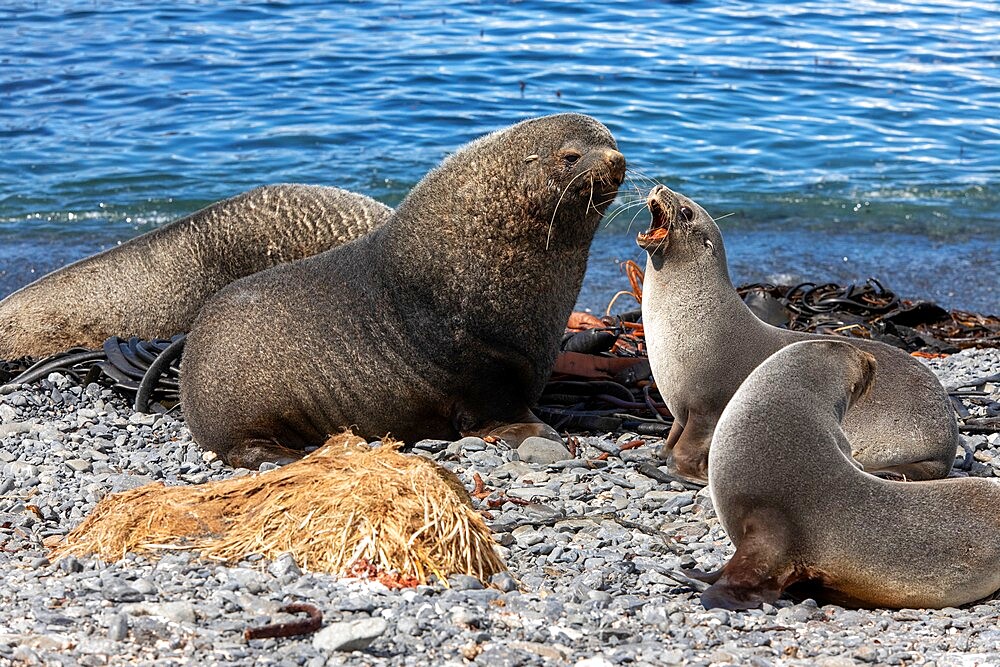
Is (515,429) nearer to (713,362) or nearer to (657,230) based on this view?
(713,362)

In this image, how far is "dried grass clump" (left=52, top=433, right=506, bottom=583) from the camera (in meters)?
4.12

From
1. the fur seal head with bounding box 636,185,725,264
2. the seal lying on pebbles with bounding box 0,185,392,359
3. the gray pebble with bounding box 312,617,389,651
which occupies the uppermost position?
the fur seal head with bounding box 636,185,725,264

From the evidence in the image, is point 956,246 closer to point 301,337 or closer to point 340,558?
point 301,337

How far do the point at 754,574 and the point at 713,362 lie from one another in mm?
1686

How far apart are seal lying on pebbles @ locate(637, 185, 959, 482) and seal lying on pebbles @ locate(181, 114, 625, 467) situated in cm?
43

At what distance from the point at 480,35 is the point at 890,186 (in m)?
8.43

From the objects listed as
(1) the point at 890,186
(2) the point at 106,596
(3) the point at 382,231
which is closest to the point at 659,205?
(3) the point at 382,231

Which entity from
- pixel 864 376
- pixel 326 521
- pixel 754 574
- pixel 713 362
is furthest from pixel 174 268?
pixel 754 574

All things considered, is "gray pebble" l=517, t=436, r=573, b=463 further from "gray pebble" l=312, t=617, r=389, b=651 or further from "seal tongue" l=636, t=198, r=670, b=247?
"gray pebble" l=312, t=617, r=389, b=651

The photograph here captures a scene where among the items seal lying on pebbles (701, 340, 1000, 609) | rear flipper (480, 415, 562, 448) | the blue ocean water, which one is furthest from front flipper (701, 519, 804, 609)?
the blue ocean water

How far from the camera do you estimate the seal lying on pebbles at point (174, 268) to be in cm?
870

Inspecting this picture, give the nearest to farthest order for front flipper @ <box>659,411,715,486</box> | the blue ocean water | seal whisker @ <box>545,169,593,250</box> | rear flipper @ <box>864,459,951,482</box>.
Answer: rear flipper @ <box>864,459,951,482</box> < front flipper @ <box>659,411,715,486</box> < seal whisker @ <box>545,169,593,250</box> < the blue ocean water

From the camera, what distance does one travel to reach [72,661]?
334 cm

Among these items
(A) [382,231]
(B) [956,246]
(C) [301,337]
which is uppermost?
(A) [382,231]
